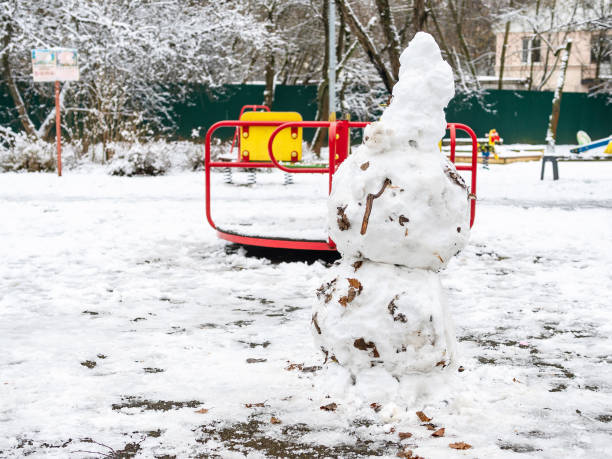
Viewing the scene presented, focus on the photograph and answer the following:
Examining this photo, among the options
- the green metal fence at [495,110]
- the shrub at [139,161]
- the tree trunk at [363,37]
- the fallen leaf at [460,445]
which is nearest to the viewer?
the fallen leaf at [460,445]

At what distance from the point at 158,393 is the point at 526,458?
1717 millimetres

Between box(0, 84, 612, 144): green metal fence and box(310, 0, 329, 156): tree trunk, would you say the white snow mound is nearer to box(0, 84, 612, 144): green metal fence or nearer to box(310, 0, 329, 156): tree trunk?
box(310, 0, 329, 156): tree trunk

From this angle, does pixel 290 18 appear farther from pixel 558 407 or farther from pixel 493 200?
pixel 558 407

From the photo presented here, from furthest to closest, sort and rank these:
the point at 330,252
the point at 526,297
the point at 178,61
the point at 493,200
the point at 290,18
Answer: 1. the point at 290,18
2. the point at 178,61
3. the point at 493,200
4. the point at 330,252
5. the point at 526,297

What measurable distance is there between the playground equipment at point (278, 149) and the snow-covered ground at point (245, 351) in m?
0.25

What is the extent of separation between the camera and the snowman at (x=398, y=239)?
10.3ft

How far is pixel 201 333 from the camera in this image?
4.48 meters

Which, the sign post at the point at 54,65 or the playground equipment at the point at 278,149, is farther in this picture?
the sign post at the point at 54,65

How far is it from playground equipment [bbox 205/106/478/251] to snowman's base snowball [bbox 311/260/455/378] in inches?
24.7

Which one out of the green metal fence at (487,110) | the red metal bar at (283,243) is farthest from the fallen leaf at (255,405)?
the green metal fence at (487,110)

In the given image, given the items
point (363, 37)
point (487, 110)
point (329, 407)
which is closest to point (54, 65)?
point (363, 37)

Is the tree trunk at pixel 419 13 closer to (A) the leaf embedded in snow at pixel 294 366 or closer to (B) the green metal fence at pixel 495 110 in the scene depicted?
(A) the leaf embedded in snow at pixel 294 366

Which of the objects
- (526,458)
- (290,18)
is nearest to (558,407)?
(526,458)

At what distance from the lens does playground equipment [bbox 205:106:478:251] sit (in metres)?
6.42
